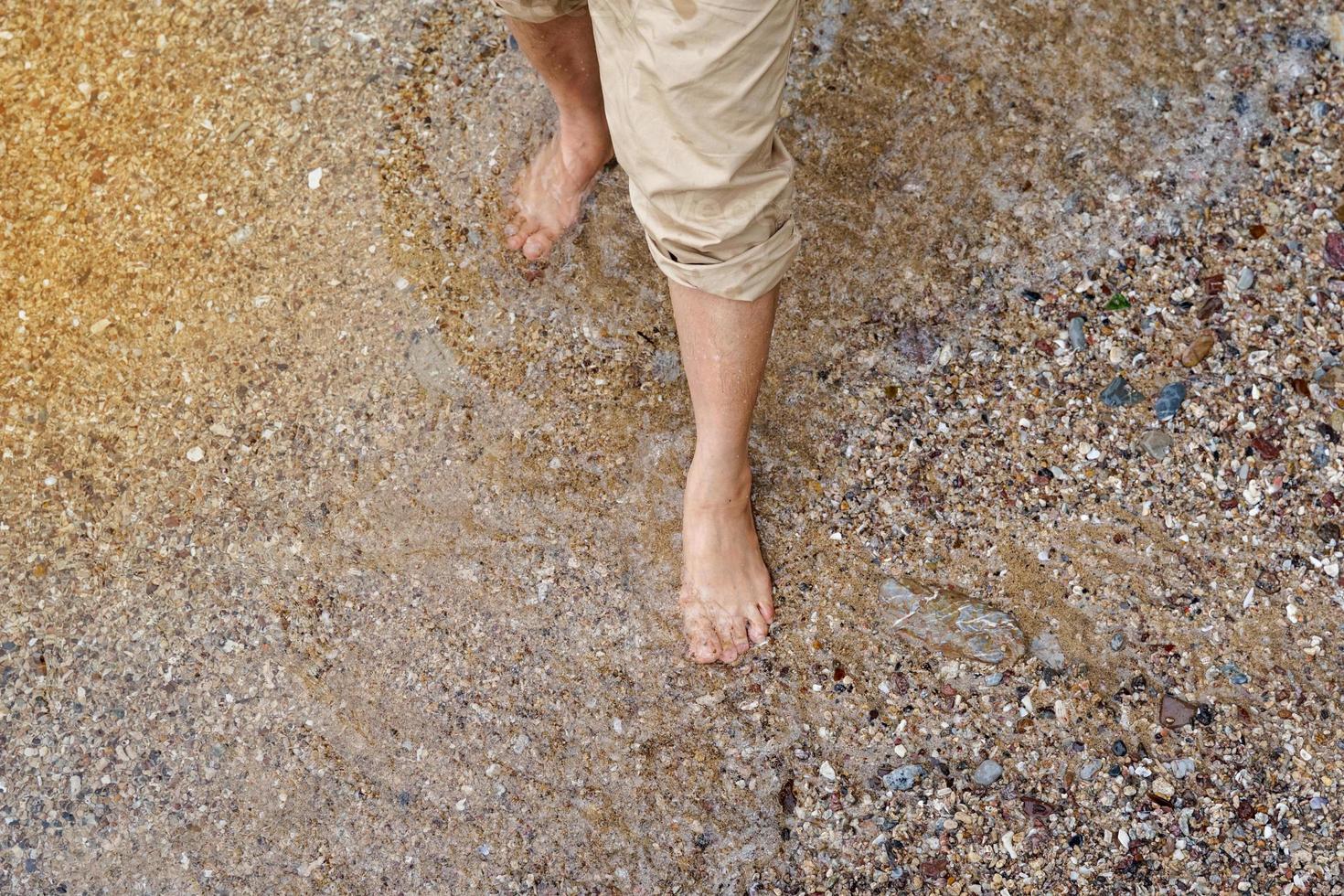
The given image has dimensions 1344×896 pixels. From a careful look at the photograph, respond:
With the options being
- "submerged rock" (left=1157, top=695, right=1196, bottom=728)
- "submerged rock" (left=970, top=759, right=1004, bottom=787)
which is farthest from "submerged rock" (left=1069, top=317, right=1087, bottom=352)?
"submerged rock" (left=970, top=759, right=1004, bottom=787)

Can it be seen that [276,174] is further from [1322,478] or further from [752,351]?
[1322,478]

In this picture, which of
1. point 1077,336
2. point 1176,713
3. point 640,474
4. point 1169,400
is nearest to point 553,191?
point 640,474

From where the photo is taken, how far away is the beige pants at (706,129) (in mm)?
1055

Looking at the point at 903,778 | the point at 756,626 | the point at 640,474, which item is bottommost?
the point at 903,778

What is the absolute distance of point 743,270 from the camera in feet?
4.16

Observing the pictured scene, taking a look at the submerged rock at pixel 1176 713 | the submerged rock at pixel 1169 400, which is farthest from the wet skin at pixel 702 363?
the submerged rock at pixel 1169 400

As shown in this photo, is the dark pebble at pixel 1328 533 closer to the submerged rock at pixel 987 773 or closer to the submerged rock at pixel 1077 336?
the submerged rock at pixel 1077 336

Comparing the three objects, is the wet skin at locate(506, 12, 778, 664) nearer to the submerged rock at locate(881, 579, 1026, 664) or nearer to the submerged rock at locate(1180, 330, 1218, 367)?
the submerged rock at locate(881, 579, 1026, 664)

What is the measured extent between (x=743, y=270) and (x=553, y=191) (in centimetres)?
82

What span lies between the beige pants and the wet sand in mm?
653

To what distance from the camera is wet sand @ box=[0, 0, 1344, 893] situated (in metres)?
1.67

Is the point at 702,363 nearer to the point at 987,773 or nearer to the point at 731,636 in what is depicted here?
the point at 731,636

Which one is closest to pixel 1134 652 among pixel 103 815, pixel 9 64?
pixel 103 815

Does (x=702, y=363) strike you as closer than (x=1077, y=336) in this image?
Yes
